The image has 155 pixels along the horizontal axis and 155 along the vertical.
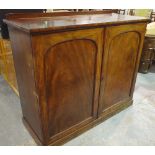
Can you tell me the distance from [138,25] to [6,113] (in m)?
1.68

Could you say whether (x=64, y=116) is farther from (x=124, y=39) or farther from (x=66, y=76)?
(x=124, y=39)

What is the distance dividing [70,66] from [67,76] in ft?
0.26

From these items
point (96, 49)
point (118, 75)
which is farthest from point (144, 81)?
point (96, 49)

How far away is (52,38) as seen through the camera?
1074 mm

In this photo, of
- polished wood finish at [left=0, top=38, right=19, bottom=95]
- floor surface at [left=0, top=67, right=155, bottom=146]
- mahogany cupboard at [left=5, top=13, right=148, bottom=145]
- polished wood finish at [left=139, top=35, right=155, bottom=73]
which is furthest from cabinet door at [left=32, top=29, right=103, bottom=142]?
polished wood finish at [left=139, top=35, right=155, bottom=73]

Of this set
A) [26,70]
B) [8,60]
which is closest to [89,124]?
[26,70]

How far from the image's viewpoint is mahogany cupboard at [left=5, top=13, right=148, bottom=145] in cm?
111

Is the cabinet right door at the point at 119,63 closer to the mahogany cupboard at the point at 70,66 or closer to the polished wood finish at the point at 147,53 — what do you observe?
the mahogany cupboard at the point at 70,66

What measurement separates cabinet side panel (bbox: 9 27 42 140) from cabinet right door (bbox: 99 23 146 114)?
2.05ft

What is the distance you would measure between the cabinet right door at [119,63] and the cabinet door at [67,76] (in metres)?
0.10

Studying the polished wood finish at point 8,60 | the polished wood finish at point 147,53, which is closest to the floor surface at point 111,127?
the polished wood finish at point 8,60

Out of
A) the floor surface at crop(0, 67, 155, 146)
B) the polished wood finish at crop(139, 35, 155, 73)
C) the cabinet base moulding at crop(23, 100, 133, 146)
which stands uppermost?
the polished wood finish at crop(139, 35, 155, 73)

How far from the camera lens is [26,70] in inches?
49.4

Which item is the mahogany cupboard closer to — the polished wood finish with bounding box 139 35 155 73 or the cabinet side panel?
the cabinet side panel
